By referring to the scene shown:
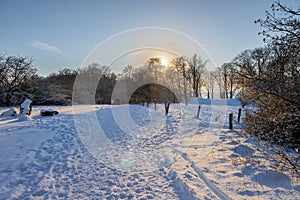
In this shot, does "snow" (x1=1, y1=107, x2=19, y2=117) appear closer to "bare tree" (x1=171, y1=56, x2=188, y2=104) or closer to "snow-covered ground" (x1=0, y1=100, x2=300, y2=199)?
"snow-covered ground" (x1=0, y1=100, x2=300, y2=199)

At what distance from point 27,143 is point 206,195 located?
19.6 feet

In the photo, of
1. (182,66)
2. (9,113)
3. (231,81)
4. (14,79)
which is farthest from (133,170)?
(182,66)

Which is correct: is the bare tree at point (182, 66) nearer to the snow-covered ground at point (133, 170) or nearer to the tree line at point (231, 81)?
the tree line at point (231, 81)

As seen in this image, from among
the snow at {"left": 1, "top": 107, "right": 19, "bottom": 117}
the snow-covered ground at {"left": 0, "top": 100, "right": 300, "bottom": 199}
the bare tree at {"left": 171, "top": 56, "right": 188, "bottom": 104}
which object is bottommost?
the snow-covered ground at {"left": 0, "top": 100, "right": 300, "bottom": 199}

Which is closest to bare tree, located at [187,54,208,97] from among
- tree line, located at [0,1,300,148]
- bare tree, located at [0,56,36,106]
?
tree line, located at [0,1,300,148]

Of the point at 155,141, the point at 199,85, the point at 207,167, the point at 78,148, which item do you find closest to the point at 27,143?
the point at 78,148

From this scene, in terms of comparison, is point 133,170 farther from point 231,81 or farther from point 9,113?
point 9,113

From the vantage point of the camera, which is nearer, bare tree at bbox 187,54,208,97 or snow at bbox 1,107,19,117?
snow at bbox 1,107,19,117

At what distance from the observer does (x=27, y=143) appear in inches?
247

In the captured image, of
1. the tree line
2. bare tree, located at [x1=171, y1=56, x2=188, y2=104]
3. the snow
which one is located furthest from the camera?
bare tree, located at [x1=171, y1=56, x2=188, y2=104]

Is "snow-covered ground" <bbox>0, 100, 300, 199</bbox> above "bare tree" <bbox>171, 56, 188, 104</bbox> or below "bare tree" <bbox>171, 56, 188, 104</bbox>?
below

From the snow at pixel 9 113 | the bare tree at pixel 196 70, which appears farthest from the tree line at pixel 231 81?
the snow at pixel 9 113

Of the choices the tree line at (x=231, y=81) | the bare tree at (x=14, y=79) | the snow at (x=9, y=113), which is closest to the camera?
the tree line at (x=231, y=81)

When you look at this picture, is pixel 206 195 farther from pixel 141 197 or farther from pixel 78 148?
pixel 78 148
